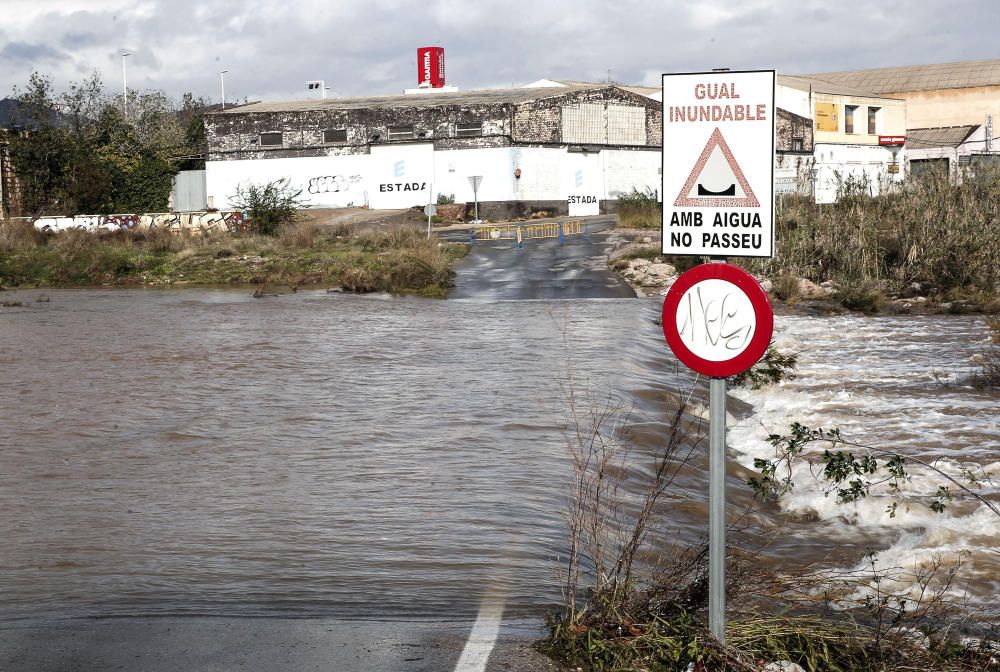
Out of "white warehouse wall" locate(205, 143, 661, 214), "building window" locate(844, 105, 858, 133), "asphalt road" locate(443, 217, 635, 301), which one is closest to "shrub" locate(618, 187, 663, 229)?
"white warehouse wall" locate(205, 143, 661, 214)

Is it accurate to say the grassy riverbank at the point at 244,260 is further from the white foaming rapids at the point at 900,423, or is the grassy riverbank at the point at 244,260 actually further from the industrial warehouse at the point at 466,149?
the industrial warehouse at the point at 466,149

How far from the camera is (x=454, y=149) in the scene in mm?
→ 52438

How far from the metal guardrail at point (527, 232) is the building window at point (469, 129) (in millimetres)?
6982

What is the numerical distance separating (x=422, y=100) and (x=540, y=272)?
25.7 m

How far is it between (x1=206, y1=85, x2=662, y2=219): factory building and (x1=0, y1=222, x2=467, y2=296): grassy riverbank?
11.8 m

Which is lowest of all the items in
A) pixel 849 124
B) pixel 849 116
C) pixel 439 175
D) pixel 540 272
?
pixel 540 272

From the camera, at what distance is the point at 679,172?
515 centimetres

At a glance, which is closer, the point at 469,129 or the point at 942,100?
the point at 469,129

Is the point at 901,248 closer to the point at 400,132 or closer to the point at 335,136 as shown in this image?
the point at 400,132

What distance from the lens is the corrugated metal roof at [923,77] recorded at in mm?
77312

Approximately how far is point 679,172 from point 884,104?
6938cm

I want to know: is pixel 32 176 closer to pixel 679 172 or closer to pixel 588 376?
pixel 588 376

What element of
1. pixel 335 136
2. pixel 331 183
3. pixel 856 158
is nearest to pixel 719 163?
pixel 331 183

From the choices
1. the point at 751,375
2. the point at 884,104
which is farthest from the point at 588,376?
the point at 884,104
